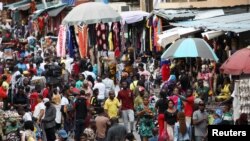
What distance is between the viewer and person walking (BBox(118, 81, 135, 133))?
19.6 metres

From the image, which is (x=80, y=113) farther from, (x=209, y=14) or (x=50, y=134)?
(x=209, y=14)

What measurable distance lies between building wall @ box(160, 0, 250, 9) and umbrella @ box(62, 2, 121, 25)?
4.67m

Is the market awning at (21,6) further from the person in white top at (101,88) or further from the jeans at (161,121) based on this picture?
the jeans at (161,121)

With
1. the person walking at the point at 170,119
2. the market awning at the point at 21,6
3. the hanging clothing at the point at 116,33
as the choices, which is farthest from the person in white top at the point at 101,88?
the market awning at the point at 21,6

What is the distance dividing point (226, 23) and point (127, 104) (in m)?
6.04

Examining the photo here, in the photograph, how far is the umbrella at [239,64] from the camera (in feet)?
54.7

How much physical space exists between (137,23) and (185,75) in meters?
9.96

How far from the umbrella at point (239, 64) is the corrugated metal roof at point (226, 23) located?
509 centimetres

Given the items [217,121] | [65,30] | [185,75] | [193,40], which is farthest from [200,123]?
[65,30]

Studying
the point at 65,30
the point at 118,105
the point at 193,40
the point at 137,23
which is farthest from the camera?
the point at 137,23

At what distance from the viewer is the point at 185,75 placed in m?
22.9

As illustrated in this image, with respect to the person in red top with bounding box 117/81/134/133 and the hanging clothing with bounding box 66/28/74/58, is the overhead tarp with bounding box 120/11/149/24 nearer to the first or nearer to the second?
the hanging clothing with bounding box 66/28/74/58

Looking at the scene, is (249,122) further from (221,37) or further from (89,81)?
(221,37)

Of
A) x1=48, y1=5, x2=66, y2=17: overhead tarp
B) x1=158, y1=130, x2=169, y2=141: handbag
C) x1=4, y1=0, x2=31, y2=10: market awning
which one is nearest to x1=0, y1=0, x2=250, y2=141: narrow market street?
x1=158, y1=130, x2=169, y2=141: handbag
